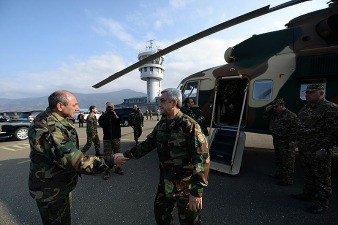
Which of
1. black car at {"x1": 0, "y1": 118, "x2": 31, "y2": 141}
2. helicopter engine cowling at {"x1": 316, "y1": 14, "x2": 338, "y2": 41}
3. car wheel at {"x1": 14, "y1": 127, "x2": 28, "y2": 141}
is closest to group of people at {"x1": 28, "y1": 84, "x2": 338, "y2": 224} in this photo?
helicopter engine cowling at {"x1": 316, "y1": 14, "x2": 338, "y2": 41}

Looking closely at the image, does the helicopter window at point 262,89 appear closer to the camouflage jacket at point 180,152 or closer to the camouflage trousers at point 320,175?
the camouflage trousers at point 320,175

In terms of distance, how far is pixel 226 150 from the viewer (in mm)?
5410

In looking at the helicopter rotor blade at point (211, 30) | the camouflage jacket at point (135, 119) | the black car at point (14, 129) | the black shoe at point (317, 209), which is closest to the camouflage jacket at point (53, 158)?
the helicopter rotor blade at point (211, 30)

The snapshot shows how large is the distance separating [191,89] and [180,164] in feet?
16.5

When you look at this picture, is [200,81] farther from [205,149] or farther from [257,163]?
[205,149]

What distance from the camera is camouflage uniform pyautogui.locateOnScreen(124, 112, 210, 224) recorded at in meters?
2.06

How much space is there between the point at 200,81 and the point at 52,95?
5179mm

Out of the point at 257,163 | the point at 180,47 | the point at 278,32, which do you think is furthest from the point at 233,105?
the point at 180,47

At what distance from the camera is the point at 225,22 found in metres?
4.47

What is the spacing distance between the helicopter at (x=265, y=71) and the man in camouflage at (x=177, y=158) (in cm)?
296

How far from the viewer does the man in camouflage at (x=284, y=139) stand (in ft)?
14.2

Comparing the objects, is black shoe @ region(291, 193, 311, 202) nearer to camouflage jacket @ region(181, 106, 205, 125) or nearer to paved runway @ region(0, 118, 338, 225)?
paved runway @ region(0, 118, 338, 225)

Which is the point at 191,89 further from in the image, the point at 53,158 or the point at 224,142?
the point at 53,158

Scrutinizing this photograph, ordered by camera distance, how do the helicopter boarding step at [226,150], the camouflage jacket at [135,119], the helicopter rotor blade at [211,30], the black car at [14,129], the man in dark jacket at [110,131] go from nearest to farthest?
the helicopter rotor blade at [211,30] → the helicopter boarding step at [226,150] → the man in dark jacket at [110,131] → the camouflage jacket at [135,119] → the black car at [14,129]
